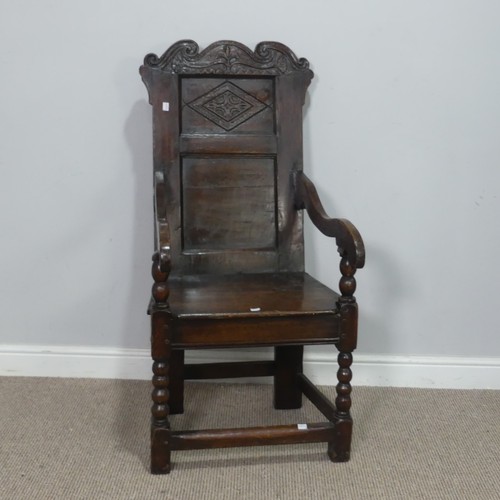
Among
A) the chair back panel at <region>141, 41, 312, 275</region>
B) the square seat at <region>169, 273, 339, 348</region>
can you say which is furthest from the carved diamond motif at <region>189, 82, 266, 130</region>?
the square seat at <region>169, 273, 339, 348</region>

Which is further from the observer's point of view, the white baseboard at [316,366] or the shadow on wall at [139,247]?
the white baseboard at [316,366]

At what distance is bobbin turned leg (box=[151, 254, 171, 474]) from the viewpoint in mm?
1455

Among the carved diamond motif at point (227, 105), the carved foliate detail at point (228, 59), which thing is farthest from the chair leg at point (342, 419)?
the carved foliate detail at point (228, 59)

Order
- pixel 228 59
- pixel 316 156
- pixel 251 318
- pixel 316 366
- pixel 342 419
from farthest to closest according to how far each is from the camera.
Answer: pixel 316 366, pixel 316 156, pixel 228 59, pixel 342 419, pixel 251 318

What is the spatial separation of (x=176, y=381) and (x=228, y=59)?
1.00 metres

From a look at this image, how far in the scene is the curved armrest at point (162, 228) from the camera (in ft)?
4.65

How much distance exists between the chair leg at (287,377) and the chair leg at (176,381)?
0.99 ft

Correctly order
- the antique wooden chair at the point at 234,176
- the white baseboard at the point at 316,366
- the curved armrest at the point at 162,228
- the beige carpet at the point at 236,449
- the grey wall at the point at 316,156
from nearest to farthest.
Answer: the curved armrest at the point at 162,228 → the beige carpet at the point at 236,449 → the antique wooden chair at the point at 234,176 → the grey wall at the point at 316,156 → the white baseboard at the point at 316,366

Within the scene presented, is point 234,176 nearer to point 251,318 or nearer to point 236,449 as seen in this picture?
point 251,318

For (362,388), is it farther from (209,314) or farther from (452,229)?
(209,314)

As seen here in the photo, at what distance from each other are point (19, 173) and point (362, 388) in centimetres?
139

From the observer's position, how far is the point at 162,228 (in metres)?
1.50

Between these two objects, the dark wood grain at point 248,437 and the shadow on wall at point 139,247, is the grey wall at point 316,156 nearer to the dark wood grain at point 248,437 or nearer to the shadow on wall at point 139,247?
the shadow on wall at point 139,247

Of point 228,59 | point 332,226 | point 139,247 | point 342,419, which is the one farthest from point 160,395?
point 228,59
